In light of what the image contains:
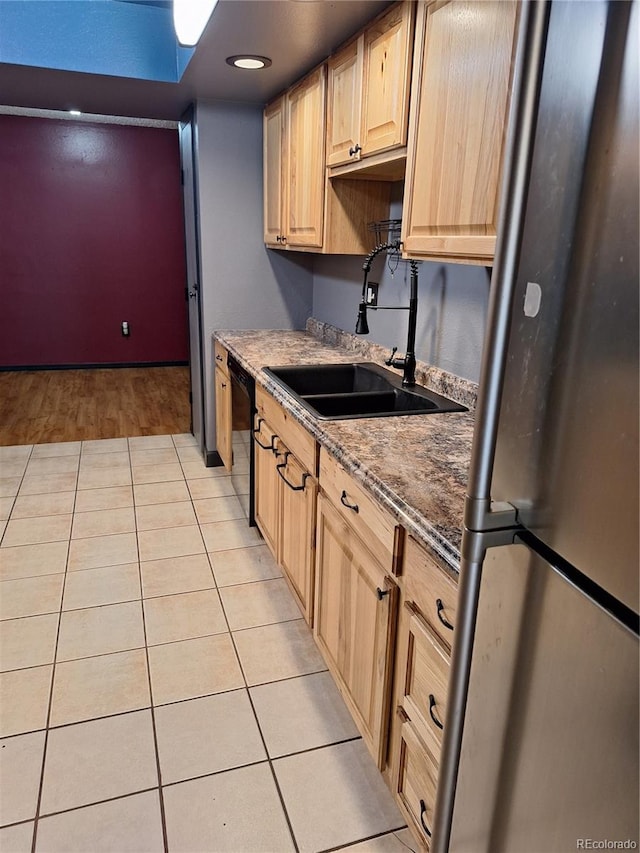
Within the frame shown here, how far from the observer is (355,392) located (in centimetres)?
254

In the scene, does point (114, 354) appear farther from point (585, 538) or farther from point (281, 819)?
point (585, 538)

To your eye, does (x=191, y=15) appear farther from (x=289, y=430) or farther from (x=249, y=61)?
(x=289, y=430)

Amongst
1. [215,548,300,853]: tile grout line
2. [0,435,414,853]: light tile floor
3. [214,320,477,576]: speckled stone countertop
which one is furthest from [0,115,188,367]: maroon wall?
[215,548,300,853]: tile grout line

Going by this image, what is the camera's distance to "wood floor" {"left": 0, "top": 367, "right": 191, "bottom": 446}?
4.60 m

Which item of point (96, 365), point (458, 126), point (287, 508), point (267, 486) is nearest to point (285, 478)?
point (287, 508)

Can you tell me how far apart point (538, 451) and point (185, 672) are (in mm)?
1700

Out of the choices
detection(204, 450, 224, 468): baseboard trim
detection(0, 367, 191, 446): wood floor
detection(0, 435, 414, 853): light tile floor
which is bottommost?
detection(0, 435, 414, 853): light tile floor

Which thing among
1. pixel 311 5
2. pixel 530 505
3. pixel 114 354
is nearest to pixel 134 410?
pixel 114 354

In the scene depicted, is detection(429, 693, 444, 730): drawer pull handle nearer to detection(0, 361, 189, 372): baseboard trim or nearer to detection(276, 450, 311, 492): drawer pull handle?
detection(276, 450, 311, 492): drawer pull handle

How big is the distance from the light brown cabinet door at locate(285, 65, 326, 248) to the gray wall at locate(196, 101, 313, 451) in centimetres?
59

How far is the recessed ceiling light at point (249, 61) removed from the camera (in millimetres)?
2475

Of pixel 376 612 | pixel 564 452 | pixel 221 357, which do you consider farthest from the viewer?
pixel 221 357

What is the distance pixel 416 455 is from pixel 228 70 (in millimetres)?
2119

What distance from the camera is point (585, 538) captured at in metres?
0.65
